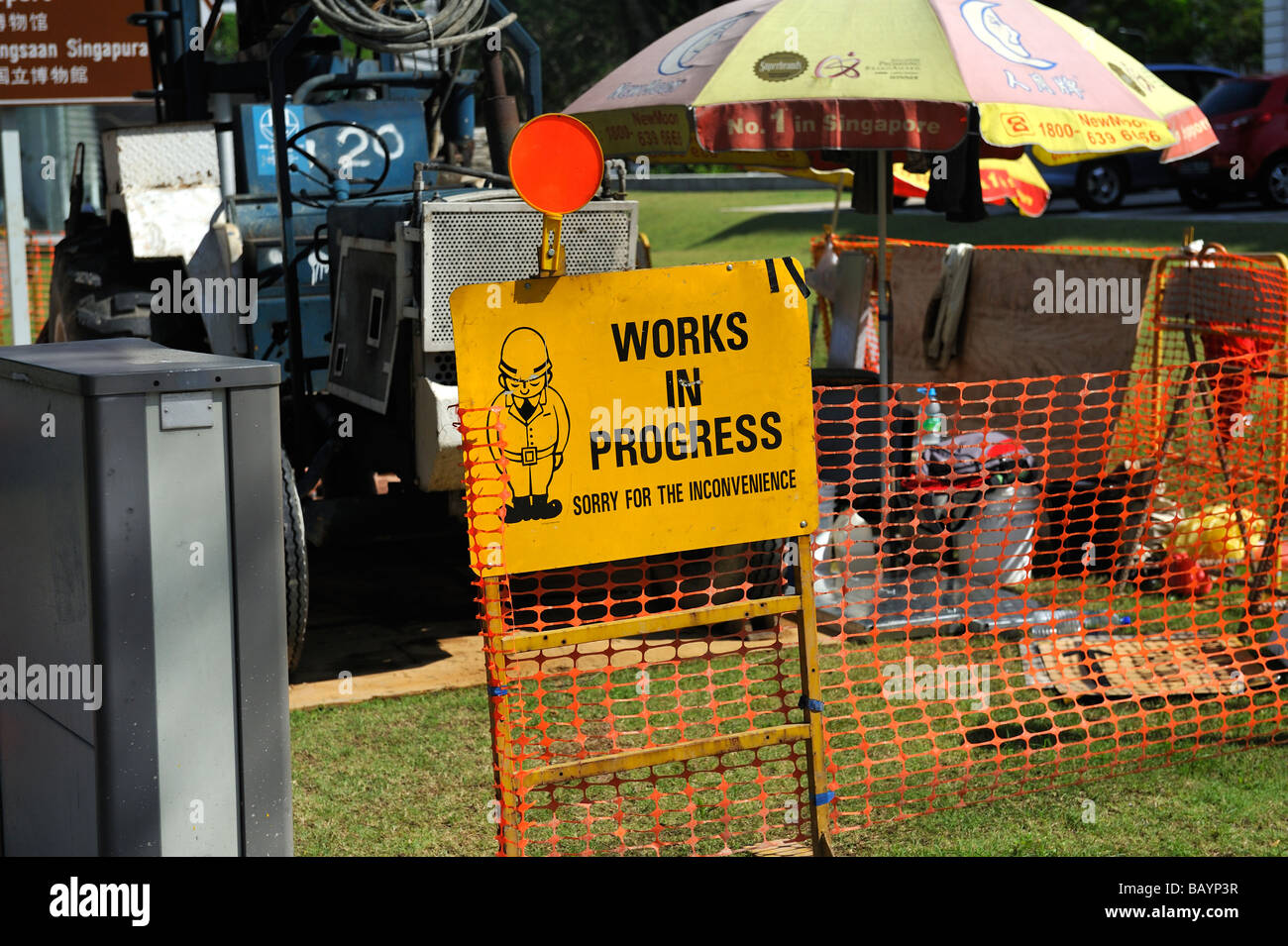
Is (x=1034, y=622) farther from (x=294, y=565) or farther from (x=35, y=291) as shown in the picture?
(x=35, y=291)

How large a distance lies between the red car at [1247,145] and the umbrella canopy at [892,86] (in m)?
16.1

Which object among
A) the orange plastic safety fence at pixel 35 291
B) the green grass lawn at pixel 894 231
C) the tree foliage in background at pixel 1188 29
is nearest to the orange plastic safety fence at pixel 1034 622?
the green grass lawn at pixel 894 231

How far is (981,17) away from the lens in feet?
22.0

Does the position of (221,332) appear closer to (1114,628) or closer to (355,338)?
(355,338)

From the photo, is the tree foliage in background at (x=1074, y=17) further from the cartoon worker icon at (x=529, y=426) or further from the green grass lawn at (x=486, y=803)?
the cartoon worker icon at (x=529, y=426)

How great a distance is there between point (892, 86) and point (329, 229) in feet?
8.71

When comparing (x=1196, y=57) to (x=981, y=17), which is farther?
(x=1196, y=57)

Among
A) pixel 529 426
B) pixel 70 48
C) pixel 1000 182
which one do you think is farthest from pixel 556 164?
pixel 70 48

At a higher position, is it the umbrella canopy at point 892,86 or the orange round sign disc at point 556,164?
the umbrella canopy at point 892,86

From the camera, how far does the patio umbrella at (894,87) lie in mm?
6254

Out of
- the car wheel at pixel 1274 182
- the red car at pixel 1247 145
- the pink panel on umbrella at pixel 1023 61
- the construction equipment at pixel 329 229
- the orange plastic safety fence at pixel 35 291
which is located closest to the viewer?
the construction equipment at pixel 329 229

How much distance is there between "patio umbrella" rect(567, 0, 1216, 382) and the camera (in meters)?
6.25
